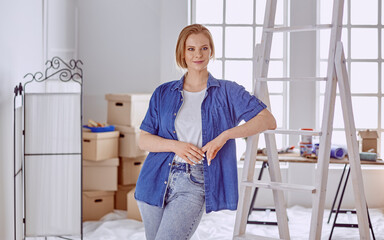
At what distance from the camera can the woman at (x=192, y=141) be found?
2.61 metres

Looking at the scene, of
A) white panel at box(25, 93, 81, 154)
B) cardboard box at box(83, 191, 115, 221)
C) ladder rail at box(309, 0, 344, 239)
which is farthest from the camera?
cardboard box at box(83, 191, 115, 221)

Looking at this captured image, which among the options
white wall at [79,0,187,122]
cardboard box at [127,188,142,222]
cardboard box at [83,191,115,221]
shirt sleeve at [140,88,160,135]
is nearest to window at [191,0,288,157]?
white wall at [79,0,187,122]

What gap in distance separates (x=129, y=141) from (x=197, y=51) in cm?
283

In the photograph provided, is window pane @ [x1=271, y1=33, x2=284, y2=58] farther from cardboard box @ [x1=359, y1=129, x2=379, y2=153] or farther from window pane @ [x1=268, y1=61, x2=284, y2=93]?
cardboard box @ [x1=359, y1=129, x2=379, y2=153]

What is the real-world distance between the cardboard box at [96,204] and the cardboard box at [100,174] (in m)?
0.07

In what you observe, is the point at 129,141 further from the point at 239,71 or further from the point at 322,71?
the point at 322,71

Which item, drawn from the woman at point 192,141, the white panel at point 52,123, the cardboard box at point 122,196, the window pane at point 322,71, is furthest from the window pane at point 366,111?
the woman at point 192,141

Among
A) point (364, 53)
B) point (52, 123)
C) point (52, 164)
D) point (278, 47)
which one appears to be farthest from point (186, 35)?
point (364, 53)

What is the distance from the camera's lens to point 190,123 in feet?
8.97

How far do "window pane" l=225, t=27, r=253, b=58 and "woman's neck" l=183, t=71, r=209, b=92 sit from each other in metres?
3.35

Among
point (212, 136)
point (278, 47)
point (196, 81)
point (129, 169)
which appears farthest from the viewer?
point (278, 47)

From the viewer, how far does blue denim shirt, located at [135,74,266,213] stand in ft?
8.76

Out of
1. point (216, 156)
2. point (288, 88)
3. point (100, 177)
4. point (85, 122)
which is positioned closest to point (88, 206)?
point (100, 177)

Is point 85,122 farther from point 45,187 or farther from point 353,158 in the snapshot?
point 353,158
